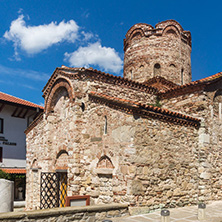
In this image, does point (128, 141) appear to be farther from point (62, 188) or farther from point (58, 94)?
point (58, 94)

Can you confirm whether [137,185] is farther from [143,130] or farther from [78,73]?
[78,73]

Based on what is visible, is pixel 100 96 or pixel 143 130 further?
pixel 100 96

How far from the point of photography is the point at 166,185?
7.35 metres

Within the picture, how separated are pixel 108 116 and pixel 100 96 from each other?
2.60ft

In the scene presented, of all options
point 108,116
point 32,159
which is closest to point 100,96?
point 108,116

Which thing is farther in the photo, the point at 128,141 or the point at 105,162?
the point at 105,162

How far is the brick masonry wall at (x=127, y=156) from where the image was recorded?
6898mm

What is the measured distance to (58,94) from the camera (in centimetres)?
1088

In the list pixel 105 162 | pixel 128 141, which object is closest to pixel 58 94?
pixel 105 162

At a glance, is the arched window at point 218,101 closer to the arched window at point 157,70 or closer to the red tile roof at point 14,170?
the arched window at point 157,70

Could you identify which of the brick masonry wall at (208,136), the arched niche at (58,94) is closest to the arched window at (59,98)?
the arched niche at (58,94)

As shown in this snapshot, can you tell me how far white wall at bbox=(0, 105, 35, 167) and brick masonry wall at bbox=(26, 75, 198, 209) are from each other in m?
9.47

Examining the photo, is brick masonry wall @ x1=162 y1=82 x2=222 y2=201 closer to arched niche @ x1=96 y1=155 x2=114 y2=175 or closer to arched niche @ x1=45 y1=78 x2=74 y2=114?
arched niche @ x1=96 y1=155 x2=114 y2=175

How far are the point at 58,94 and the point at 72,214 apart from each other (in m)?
6.14
